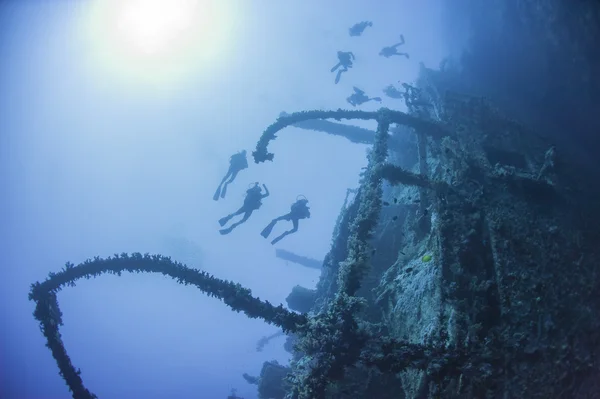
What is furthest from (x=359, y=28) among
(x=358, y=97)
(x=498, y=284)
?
(x=498, y=284)

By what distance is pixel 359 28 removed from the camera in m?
22.2

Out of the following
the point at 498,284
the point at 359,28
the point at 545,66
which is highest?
the point at 359,28

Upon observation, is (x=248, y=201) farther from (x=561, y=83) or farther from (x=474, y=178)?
(x=561, y=83)

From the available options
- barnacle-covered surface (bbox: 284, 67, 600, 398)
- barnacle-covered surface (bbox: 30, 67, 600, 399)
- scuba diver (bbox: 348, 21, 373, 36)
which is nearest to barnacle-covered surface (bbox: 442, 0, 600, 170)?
barnacle-covered surface (bbox: 30, 67, 600, 399)

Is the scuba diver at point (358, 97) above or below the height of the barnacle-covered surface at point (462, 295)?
above

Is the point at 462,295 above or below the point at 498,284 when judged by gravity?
below

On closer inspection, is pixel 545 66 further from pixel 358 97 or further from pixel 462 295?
pixel 462 295

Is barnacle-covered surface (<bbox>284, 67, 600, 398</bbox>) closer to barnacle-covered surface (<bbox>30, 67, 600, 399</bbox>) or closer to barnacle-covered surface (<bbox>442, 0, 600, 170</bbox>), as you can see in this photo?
barnacle-covered surface (<bbox>30, 67, 600, 399</bbox>)

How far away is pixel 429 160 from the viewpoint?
480 inches

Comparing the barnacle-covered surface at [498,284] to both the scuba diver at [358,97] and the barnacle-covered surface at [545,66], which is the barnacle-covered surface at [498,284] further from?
the scuba diver at [358,97]

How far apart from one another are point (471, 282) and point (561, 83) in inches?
575

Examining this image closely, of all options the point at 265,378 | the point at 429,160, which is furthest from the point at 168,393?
the point at 429,160

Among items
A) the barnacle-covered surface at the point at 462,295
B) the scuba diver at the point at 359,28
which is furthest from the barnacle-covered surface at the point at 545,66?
the scuba diver at the point at 359,28

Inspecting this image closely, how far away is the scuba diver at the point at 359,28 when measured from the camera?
72.2 ft
